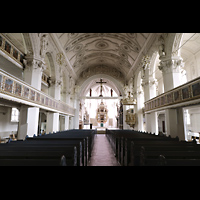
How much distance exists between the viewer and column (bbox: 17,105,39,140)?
24.1 feet

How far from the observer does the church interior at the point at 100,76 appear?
20.2ft

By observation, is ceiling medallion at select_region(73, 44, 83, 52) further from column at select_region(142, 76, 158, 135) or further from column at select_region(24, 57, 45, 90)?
column at select_region(142, 76, 158, 135)

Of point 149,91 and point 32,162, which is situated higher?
point 149,91

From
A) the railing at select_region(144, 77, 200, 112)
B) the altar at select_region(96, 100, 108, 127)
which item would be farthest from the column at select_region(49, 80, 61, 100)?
the altar at select_region(96, 100, 108, 127)

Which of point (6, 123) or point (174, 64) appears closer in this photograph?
point (174, 64)

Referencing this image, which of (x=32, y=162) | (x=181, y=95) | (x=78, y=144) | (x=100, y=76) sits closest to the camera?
(x=32, y=162)

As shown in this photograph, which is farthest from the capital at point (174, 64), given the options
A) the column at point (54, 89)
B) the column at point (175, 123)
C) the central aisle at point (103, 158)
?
the column at point (54, 89)

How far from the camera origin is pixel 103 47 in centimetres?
1526

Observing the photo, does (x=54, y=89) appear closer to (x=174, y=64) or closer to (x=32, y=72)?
(x=32, y=72)

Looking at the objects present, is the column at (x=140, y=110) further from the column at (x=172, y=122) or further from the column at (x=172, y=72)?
the column at (x=172, y=72)

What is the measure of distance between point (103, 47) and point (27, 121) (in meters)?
11.4

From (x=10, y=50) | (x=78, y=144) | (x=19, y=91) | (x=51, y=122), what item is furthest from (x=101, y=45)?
(x=78, y=144)

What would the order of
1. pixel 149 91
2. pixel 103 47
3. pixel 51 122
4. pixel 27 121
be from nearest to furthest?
pixel 27 121
pixel 51 122
pixel 149 91
pixel 103 47
